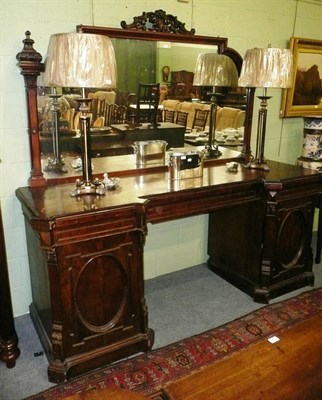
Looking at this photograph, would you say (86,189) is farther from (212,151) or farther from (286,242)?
(286,242)

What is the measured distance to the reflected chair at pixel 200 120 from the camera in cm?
286

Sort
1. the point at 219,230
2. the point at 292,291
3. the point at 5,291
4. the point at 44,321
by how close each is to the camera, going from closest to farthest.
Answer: the point at 5,291 → the point at 44,321 → the point at 292,291 → the point at 219,230

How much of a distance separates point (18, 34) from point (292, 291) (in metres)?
2.58

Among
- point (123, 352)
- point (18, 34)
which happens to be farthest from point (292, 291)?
point (18, 34)

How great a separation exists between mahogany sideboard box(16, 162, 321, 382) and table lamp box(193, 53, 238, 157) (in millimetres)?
255

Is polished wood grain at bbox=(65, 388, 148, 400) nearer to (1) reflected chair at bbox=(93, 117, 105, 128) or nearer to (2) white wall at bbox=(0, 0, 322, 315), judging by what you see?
(2) white wall at bbox=(0, 0, 322, 315)

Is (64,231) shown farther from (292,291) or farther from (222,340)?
(292,291)

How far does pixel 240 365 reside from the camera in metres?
1.55

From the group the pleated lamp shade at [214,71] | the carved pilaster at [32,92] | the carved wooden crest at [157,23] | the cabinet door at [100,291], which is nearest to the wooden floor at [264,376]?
the cabinet door at [100,291]

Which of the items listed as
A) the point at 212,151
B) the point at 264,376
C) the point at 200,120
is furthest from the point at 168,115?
the point at 264,376

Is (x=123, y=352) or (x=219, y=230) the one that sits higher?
(x=219, y=230)

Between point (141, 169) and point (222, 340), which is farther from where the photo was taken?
point (141, 169)

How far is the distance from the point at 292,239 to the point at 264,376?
1.46 m

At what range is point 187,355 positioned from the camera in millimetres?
2201
